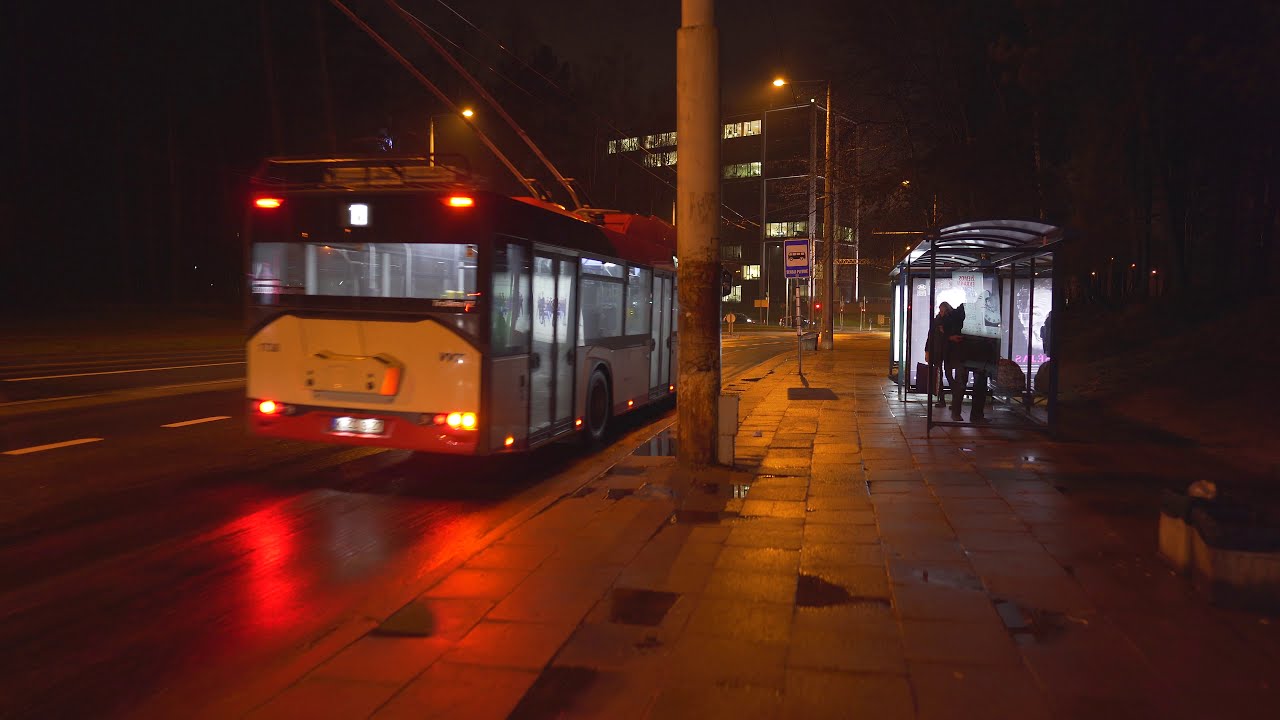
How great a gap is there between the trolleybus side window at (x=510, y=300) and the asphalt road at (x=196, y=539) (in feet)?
4.85

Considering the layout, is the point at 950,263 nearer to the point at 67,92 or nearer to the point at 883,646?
the point at 883,646

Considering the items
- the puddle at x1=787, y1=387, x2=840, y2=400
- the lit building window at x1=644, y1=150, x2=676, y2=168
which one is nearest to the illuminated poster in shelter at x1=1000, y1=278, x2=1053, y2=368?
the puddle at x1=787, y1=387, x2=840, y2=400

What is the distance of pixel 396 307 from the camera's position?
8.74 m

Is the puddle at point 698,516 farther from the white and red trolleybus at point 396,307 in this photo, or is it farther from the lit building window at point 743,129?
the lit building window at point 743,129

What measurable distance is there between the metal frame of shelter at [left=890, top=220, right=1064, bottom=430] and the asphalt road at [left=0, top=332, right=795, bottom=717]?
17.2 feet

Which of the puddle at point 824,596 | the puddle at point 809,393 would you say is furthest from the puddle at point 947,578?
the puddle at point 809,393

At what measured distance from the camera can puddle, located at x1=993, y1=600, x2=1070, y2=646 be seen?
4.85m

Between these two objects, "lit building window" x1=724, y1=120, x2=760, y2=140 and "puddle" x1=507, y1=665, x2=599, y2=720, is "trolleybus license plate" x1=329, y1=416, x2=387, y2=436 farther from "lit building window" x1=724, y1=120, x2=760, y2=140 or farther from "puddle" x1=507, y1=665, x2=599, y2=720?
"lit building window" x1=724, y1=120, x2=760, y2=140

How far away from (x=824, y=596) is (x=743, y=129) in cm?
9529

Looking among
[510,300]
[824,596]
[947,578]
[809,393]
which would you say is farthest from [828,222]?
[824,596]

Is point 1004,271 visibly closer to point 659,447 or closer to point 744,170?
point 659,447

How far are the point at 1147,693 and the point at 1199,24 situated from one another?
1570cm

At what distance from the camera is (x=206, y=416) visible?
44.7ft

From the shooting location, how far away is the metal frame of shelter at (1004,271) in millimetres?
11867
